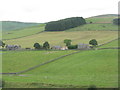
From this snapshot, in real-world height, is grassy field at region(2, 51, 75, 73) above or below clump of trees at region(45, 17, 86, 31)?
below

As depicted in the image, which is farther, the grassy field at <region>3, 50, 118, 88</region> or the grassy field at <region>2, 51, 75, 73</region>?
the grassy field at <region>2, 51, 75, 73</region>

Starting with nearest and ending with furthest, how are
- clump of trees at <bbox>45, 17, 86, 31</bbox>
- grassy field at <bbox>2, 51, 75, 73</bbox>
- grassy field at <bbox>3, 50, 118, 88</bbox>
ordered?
grassy field at <bbox>3, 50, 118, 88</bbox>, grassy field at <bbox>2, 51, 75, 73</bbox>, clump of trees at <bbox>45, 17, 86, 31</bbox>

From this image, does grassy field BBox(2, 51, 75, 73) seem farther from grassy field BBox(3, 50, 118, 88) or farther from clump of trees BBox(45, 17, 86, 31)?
clump of trees BBox(45, 17, 86, 31)

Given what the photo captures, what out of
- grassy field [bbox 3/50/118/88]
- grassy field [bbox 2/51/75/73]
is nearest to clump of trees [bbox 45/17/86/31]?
grassy field [bbox 2/51/75/73]

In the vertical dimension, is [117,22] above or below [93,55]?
above

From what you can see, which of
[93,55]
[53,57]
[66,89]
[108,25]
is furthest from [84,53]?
[108,25]

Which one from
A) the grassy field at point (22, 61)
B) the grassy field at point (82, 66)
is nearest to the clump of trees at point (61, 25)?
the grassy field at point (22, 61)

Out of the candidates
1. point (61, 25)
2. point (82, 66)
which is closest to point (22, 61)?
point (82, 66)

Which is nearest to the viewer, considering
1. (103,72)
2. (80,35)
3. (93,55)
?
(103,72)

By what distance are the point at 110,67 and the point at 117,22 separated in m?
96.9

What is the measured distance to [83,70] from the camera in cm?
5931

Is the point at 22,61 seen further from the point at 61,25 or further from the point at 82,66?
the point at 61,25

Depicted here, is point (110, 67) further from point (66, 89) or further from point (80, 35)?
point (80, 35)

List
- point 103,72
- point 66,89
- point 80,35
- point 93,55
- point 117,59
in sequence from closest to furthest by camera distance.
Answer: point 66,89 → point 103,72 → point 117,59 → point 93,55 → point 80,35
